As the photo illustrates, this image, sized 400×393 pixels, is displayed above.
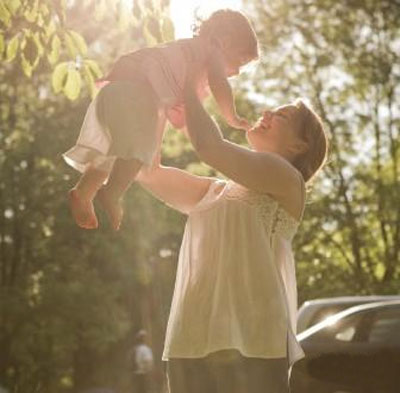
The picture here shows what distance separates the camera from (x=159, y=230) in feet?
92.1

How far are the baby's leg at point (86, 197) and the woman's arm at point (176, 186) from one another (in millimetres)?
158

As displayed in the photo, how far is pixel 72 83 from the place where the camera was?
17.7 ft

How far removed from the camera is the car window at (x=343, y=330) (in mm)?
9664

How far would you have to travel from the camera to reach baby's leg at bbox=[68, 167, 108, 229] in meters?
3.54

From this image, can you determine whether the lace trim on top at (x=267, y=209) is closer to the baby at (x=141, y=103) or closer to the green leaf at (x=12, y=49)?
the baby at (x=141, y=103)

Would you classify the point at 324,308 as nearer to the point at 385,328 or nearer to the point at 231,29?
the point at 385,328

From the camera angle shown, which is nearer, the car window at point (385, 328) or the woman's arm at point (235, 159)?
the woman's arm at point (235, 159)

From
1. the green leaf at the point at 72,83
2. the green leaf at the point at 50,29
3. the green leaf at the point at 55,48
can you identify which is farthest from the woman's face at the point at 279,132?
the green leaf at the point at 50,29

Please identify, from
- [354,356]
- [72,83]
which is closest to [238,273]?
[72,83]

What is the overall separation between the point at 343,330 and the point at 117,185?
261 inches

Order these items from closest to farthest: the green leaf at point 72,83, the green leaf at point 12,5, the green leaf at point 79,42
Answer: the green leaf at point 72,83
the green leaf at point 79,42
the green leaf at point 12,5

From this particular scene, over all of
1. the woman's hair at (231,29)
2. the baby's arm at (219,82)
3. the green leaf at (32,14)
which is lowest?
the baby's arm at (219,82)

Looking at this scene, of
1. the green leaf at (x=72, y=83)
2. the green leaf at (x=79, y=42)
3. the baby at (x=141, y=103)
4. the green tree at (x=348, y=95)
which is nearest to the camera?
the baby at (x=141, y=103)

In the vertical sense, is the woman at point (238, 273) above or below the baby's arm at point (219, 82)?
below
